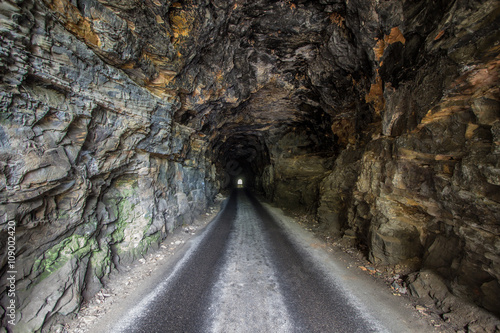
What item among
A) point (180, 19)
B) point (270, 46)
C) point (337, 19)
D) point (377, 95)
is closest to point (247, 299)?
point (377, 95)

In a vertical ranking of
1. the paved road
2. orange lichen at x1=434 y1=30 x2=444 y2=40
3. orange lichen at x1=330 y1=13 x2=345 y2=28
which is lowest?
the paved road

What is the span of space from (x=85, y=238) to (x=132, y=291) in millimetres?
1852

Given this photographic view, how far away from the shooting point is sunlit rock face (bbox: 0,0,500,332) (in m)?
3.84

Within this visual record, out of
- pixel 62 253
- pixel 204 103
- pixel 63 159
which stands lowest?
pixel 62 253

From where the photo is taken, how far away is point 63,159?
441 cm

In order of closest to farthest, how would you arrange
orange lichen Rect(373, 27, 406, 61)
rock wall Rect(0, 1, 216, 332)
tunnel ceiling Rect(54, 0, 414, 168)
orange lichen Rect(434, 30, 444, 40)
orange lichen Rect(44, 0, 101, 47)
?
rock wall Rect(0, 1, 216, 332), orange lichen Rect(44, 0, 101, 47), orange lichen Rect(434, 30, 444, 40), tunnel ceiling Rect(54, 0, 414, 168), orange lichen Rect(373, 27, 406, 61)

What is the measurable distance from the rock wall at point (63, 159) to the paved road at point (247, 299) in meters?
1.74

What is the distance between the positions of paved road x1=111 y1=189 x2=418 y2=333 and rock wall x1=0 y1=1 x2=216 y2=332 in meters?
1.74

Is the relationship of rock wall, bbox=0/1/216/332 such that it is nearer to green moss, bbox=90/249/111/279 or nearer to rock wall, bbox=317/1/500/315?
green moss, bbox=90/249/111/279

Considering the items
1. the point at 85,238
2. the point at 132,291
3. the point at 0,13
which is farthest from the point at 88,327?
the point at 0,13

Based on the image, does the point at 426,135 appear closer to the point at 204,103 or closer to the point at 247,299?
the point at 247,299

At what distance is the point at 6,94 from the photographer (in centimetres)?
347

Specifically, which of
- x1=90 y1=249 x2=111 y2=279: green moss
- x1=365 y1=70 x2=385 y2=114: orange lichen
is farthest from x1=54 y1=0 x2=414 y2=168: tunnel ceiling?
x1=90 y1=249 x2=111 y2=279: green moss

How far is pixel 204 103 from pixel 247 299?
31.8ft
